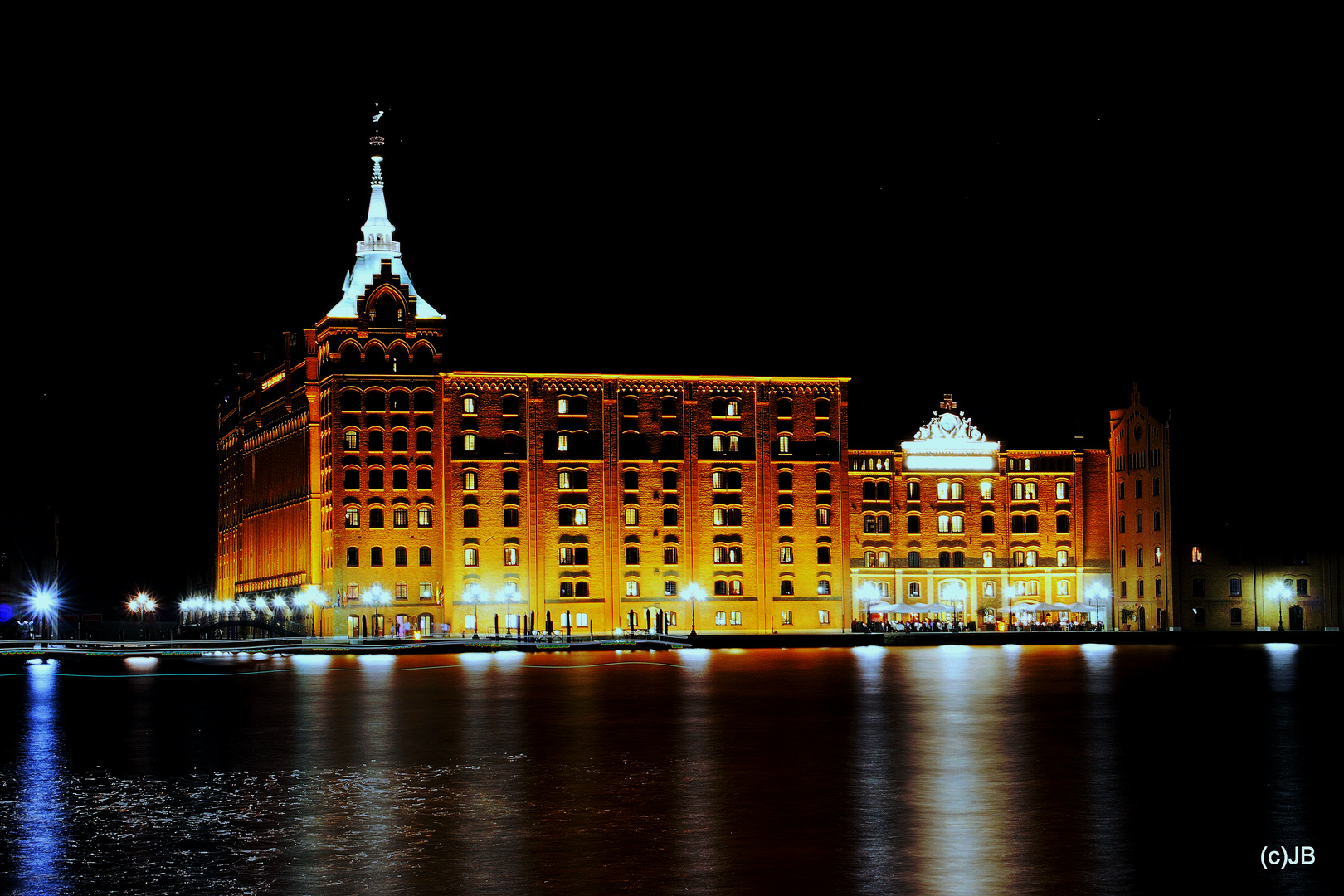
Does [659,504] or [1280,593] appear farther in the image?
[659,504]

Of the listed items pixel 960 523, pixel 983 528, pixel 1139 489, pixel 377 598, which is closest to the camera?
pixel 377 598

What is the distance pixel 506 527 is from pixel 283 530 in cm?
2201

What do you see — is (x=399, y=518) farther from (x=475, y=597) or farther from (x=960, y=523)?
(x=960, y=523)

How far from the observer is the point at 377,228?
147500 mm

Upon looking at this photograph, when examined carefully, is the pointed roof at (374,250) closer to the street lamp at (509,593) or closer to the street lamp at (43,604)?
the street lamp at (509,593)

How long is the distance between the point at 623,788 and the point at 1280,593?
108 m

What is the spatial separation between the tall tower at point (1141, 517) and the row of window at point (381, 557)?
170 ft

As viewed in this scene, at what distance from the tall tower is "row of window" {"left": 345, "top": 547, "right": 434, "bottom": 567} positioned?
170 feet

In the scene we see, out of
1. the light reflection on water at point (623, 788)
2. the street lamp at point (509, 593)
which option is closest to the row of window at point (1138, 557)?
the street lamp at point (509, 593)

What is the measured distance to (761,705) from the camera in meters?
55.3

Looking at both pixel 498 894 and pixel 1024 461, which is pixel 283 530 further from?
pixel 498 894

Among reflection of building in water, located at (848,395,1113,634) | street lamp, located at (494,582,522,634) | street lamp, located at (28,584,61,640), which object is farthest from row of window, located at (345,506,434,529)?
reflection of building in water, located at (848,395,1113,634)

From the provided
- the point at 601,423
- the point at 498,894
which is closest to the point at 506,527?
the point at 601,423

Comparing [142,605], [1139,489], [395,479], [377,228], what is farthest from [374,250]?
[1139,489]
